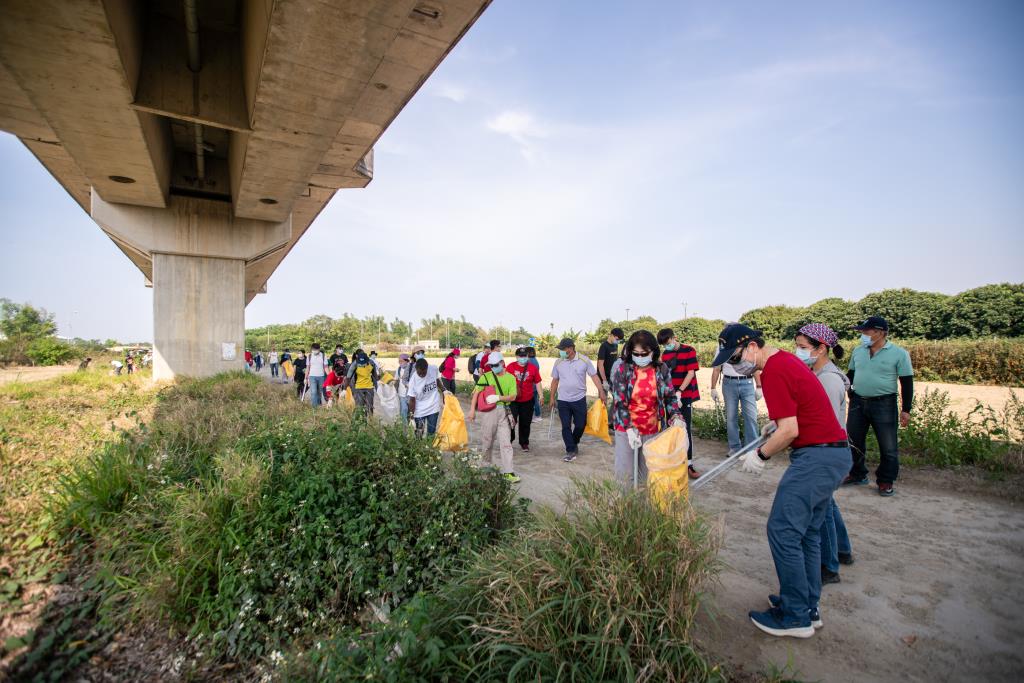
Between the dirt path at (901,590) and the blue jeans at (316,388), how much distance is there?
28.2 feet

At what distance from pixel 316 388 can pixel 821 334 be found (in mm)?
11826

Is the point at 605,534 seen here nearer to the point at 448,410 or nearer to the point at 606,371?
the point at 448,410

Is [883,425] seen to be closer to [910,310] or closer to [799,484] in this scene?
[799,484]

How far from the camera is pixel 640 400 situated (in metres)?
4.58

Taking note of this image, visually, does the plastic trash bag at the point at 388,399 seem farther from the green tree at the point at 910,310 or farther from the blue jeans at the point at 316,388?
the green tree at the point at 910,310

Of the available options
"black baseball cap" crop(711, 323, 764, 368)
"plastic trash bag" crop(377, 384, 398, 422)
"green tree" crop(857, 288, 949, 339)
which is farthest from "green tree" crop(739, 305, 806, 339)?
"black baseball cap" crop(711, 323, 764, 368)

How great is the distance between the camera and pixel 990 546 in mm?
4125

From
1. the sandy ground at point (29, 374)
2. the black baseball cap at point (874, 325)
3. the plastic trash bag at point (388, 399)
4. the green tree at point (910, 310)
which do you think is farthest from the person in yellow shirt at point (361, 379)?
the green tree at point (910, 310)

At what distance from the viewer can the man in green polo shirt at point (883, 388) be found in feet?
17.7

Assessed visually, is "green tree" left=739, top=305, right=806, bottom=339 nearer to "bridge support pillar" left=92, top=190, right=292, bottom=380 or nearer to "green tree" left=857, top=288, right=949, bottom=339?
"green tree" left=857, top=288, right=949, bottom=339

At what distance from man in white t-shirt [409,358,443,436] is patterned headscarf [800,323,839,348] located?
5.49 meters

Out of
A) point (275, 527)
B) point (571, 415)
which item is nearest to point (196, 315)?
point (571, 415)

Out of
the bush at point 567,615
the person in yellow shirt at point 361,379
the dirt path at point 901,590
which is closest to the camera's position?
the bush at point 567,615

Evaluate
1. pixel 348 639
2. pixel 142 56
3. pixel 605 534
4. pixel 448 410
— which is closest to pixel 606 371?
pixel 448 410
